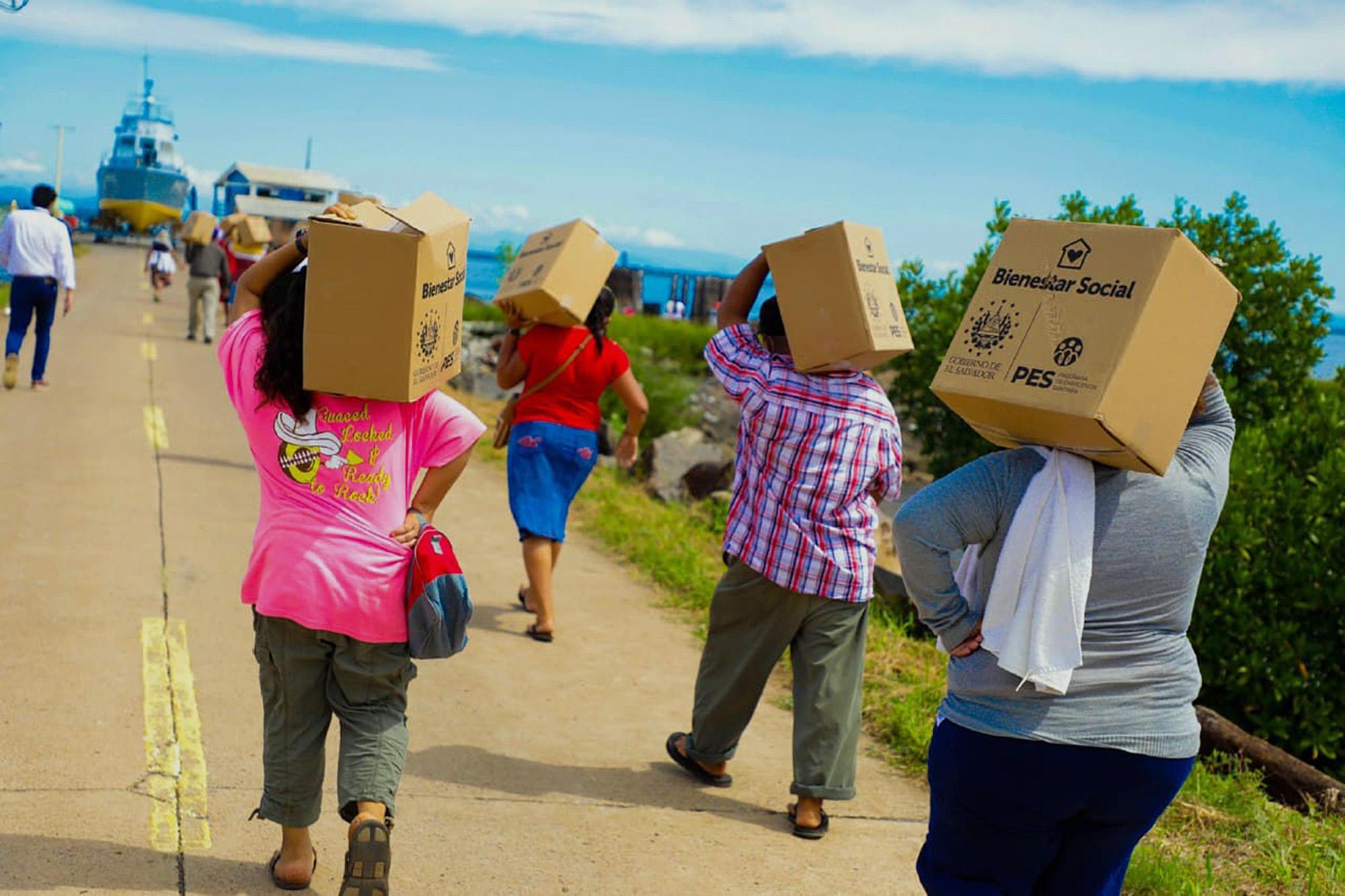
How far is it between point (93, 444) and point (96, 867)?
25.0ft

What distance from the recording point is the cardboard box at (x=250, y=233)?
16812mm

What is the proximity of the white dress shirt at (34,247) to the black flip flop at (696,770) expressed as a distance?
9.73m

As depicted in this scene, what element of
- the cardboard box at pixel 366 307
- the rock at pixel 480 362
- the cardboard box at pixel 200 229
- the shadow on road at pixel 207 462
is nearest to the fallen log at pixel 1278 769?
the cardboard box at pixel 366 307

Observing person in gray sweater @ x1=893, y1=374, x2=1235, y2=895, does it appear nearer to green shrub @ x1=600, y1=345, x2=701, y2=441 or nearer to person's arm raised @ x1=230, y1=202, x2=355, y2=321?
person's arm raised @ x1=230, y1=202, x2=355, y2=321

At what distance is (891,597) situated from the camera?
818 centimetres

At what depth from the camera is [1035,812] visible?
2.92 metres

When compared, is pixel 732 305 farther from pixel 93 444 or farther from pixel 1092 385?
pixel 93 444

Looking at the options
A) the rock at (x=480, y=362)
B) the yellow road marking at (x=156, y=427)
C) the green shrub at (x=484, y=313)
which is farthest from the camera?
the green shrub at (x=484, y=313)

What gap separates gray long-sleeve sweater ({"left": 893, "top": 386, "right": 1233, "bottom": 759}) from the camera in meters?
2.90

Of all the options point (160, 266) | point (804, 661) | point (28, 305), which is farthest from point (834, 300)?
point (160, 266)

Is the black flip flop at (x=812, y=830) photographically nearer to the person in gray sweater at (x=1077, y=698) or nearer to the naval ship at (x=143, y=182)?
the person in gray sweater at (x=1077, y=698)

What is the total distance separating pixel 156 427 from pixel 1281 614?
9.39 m

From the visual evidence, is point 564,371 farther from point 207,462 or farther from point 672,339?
point 672,339

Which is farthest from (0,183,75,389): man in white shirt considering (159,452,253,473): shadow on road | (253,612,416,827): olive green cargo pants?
(253,612,416,827): olive green cargo pants
